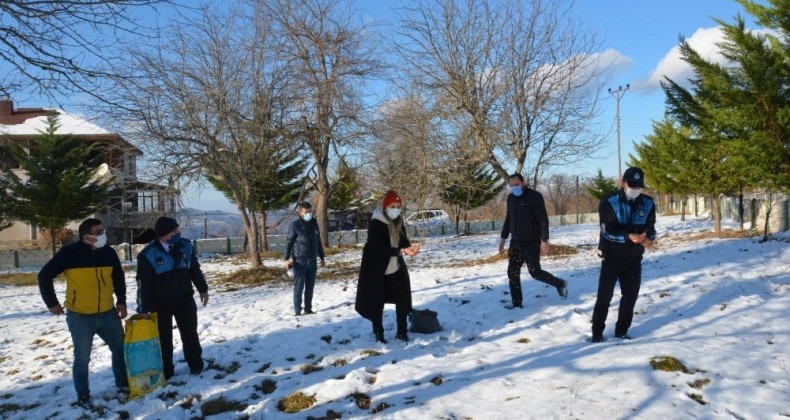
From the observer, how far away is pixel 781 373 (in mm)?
4070

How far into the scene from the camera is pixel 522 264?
22.3ft

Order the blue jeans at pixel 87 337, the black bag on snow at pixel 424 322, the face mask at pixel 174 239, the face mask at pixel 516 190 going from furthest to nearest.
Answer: the face mask at pixel 516 190 < the black bag on snow at pixel 424 322 < the face mask at pixel 174 239 < the blue jeans at pixel 87 337

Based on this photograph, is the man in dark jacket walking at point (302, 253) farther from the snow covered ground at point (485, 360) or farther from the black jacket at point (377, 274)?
the black jacket at point (377, 274)

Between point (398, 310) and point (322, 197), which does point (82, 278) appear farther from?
point (322, 197)

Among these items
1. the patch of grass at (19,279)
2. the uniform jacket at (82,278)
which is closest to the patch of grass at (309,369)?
the uniform jacket at (82,278)

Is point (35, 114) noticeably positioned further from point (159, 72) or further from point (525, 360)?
point (525, 360)

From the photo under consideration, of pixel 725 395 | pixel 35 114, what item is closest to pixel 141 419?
pixel 725 395

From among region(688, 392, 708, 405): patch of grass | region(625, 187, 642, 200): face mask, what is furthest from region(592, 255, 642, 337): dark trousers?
region(688, 392, 708, 405): patch of grass

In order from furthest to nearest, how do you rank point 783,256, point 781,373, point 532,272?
point 783,256, point 532,272, point 781,373

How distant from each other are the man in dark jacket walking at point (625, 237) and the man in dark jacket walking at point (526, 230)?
56.8 inches

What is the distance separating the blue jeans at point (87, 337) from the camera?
4.67m

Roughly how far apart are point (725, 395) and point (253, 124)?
11.5 m

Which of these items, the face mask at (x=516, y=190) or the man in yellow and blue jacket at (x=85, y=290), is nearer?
the man in yellow and blue jacket at (x=85, y=290)

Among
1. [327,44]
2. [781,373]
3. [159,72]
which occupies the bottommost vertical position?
[781,373]
